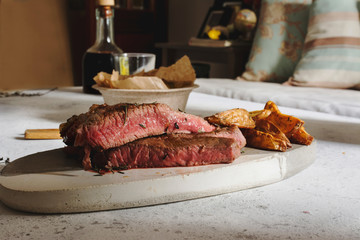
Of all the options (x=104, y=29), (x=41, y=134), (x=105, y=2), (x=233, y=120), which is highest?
(x=105, y=2)

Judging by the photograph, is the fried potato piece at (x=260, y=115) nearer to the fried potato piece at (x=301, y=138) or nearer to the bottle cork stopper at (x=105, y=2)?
the fried potato piece at (x=301, y=138)

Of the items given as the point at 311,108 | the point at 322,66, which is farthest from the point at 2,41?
the point at 311,108

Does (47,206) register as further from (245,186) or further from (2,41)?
(2,41)

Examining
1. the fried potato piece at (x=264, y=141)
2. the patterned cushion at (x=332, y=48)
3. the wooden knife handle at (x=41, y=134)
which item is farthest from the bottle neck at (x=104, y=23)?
the patterned cushion at (x=332, y=48)

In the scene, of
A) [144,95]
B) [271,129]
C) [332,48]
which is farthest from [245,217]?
[332,48]

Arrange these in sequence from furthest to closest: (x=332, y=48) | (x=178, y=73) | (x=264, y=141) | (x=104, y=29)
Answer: (x=332, y=48), (x=104, y=29), (x=178, y=73), (x=264, y=141)

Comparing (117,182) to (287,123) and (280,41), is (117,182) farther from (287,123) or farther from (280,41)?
(280,41)
